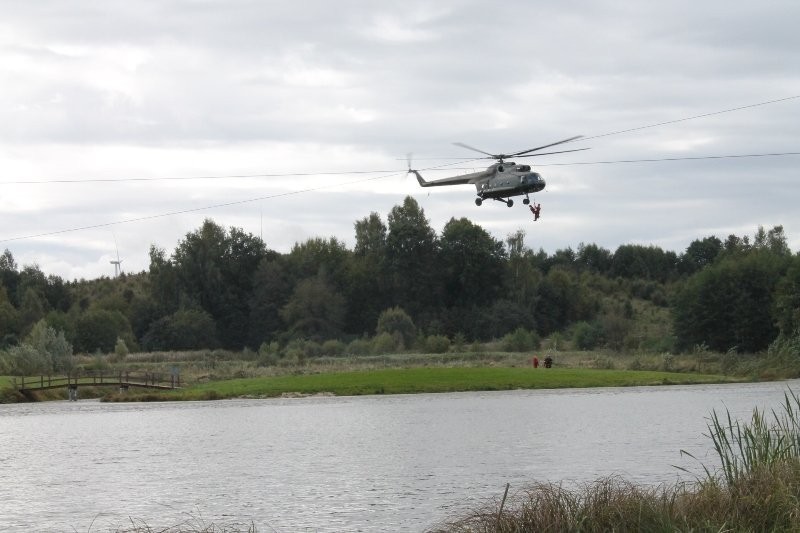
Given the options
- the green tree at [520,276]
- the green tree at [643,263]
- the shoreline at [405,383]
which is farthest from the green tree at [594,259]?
the shoreline at [405,383]

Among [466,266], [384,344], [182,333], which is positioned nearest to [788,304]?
[384,344]

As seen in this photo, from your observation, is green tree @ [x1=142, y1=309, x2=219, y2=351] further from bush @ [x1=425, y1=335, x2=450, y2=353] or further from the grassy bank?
the grassy bank

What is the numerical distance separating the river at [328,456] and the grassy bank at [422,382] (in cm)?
736

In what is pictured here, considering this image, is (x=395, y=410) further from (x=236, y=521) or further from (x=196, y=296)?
(x=196, y=296)

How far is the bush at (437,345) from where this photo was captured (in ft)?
417

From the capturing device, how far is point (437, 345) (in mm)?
127562

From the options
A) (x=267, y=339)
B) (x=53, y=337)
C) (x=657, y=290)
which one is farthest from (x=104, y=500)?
(x=657, y=290)

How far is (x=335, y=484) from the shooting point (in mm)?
36344

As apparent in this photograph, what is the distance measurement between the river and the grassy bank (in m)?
7.36

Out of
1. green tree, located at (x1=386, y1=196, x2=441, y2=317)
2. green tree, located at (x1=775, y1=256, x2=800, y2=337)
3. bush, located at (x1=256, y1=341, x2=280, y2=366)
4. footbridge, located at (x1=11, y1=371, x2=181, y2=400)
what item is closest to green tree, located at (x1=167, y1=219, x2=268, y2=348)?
bush, located at (x1=256, y1=341, x2=280, y2=366)

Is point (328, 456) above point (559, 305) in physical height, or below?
below

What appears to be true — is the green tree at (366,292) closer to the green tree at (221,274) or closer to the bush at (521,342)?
the green tree at (221,274)

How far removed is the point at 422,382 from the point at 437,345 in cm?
4281

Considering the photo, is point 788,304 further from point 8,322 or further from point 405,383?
point 8,322
